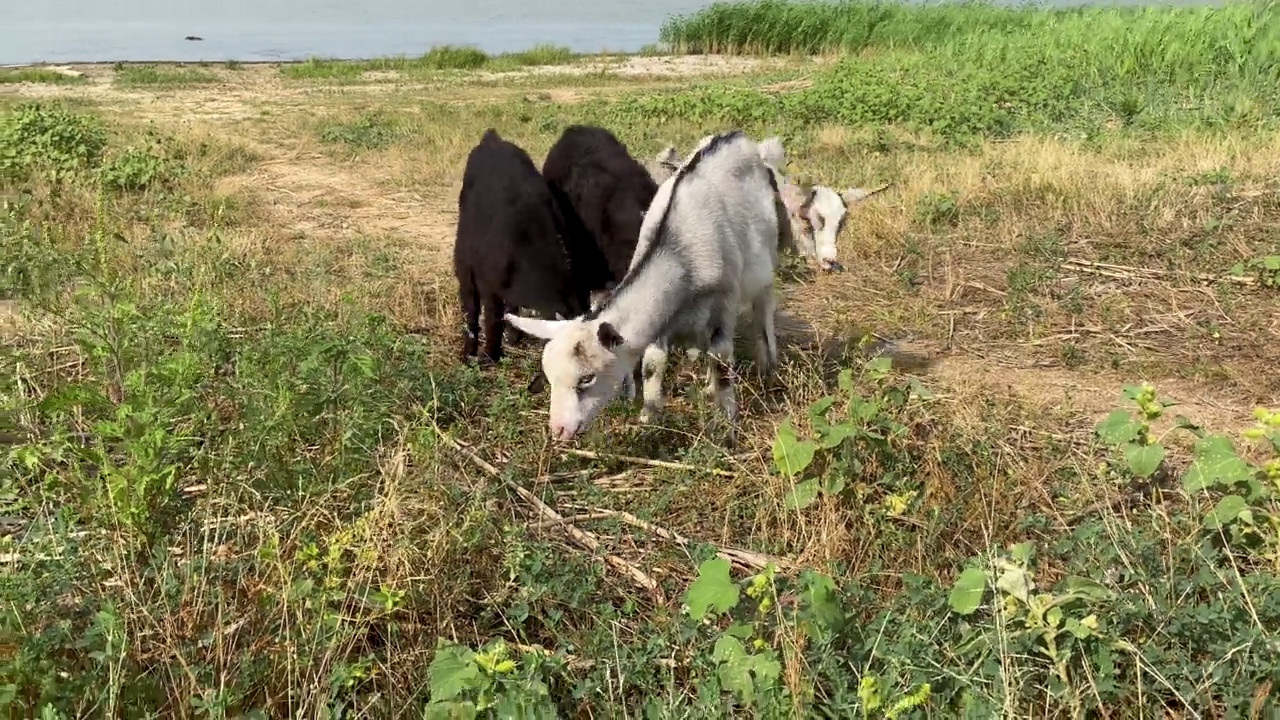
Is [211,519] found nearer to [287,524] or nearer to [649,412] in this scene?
[287,524]

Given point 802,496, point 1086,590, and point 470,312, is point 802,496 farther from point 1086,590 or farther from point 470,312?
point 470,312

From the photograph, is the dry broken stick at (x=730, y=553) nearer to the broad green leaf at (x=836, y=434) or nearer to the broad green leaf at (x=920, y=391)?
A: the broad green leaf at (x=836, y=434)

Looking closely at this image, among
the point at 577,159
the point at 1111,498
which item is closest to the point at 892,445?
the point at 1111,498

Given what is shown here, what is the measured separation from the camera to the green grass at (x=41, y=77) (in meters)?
20.4

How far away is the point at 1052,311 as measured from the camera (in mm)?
5965

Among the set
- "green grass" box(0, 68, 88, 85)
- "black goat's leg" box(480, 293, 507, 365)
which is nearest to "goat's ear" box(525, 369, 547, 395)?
"black goat's leg" box(480, 293, 507, 365)

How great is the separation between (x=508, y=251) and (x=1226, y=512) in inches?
157

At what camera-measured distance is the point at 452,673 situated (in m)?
2.44

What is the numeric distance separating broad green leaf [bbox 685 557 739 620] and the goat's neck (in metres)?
1.89

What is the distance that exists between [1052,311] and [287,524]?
496 centimetres

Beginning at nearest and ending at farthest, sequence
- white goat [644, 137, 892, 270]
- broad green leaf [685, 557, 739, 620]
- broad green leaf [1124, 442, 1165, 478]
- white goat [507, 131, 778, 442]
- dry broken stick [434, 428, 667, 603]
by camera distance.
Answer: broad green leaf [685, 557, 739, 620], broad green leaf [1124, 442, 1165, 478], dry broken stick [434, 428, 667, 603], white goat [507, 131, 778, 442], white goat [644, 137, 892, 270]

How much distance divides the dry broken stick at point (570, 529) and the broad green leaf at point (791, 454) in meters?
0.71

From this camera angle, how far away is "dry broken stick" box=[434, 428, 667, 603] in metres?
3.32

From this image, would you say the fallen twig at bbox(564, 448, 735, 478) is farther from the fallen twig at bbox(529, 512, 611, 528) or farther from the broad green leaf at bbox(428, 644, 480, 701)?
the broad green leaf at bbox(428, 644, 480, 701)
